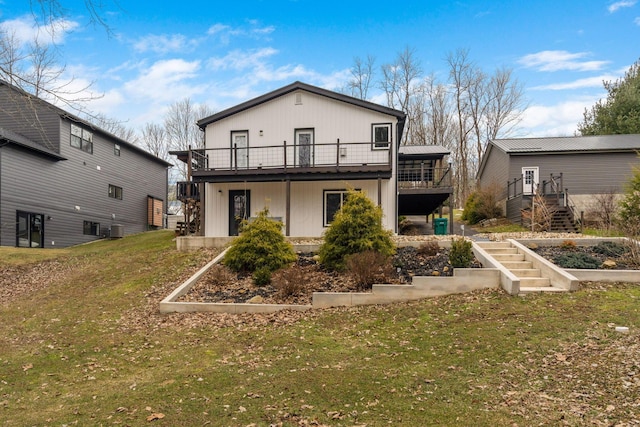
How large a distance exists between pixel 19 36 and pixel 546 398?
28.2 ft

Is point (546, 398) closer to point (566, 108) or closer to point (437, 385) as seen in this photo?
point (437, 385)

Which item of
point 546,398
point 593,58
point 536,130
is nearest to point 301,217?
point 546,398

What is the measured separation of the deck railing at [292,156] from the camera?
52.5 ft

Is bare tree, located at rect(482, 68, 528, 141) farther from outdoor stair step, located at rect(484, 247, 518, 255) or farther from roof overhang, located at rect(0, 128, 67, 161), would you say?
roof overhang, located at rect(0, 128, 67, 161)

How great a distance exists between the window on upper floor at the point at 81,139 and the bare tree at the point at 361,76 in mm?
24190

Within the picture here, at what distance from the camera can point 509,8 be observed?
57.7ft

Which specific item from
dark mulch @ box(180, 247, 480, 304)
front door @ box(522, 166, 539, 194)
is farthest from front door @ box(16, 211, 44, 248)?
front door @ box(522, 166, 539, 194)

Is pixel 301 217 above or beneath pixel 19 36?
beneath

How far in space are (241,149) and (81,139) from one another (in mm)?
11907

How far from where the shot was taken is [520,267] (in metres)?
10.2

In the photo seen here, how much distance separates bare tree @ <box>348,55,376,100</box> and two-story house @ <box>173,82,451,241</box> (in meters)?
23.1

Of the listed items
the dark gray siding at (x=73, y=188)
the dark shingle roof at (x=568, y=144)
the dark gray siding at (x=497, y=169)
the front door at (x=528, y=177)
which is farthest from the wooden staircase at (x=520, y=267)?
the dark gray siding at (x=73, y=188)

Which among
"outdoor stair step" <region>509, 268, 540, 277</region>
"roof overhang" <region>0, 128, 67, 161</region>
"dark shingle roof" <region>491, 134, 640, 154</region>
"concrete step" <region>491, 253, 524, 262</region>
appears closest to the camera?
"outdoor stair step" <region>509, 268, 540, 277</region>

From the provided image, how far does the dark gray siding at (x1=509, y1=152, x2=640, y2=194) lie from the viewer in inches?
902
